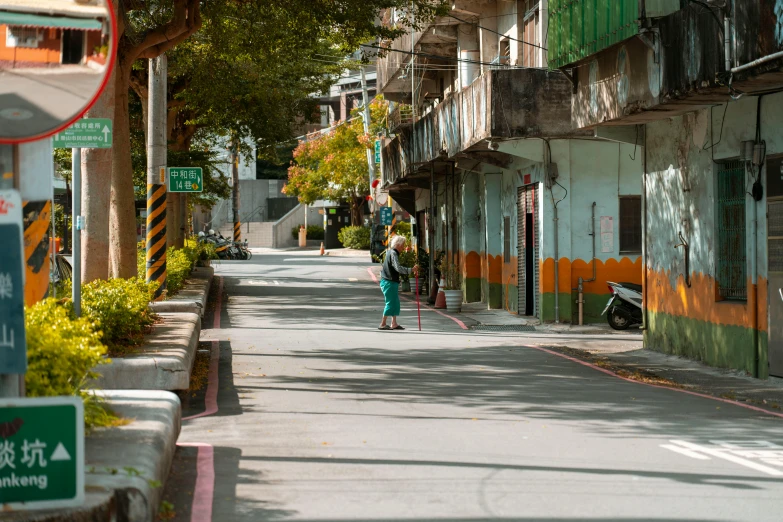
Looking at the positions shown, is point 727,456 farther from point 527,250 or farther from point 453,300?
point 453,300

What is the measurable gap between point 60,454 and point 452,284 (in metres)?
24.3

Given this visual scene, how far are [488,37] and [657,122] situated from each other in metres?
9.98

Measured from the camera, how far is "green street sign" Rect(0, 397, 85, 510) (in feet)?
17.6

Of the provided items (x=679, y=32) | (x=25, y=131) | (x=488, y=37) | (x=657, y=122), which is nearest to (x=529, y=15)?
(x=488, y=37)

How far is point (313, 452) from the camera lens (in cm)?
850

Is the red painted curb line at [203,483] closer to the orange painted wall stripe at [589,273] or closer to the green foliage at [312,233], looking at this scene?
the orange painted wall stripe at [589,273]

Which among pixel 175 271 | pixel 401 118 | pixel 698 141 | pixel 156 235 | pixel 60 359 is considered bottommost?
pixel 60 359

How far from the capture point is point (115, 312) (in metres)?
12.3

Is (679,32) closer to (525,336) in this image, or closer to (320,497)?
(525,336)

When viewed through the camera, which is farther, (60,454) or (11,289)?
(60,454)

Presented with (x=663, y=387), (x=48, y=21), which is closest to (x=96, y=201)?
(x=663, y=387)

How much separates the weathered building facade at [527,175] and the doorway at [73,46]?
13.2 meters

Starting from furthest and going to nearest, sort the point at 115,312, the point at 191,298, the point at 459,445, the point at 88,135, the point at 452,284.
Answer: the point at 452,284
the point at 191,298
the point at 115,312
the point at 88,135
the point at 459,445

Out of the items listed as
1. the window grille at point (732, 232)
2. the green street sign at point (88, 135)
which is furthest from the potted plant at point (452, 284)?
the green street sign at point (88, 135)
